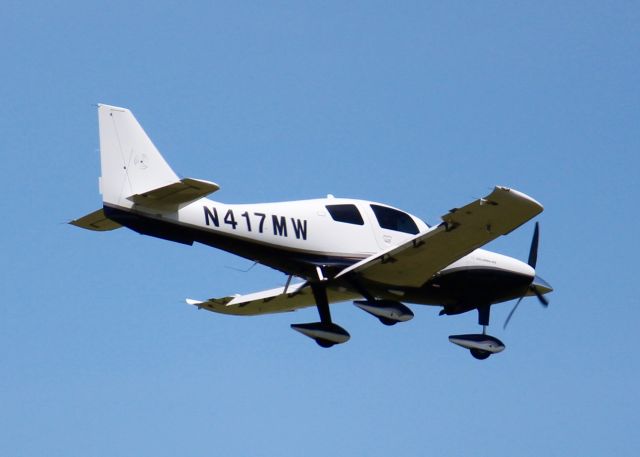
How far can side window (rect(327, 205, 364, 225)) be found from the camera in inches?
1046

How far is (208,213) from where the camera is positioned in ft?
83.3

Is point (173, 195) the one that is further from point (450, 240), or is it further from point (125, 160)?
point (450, 240)

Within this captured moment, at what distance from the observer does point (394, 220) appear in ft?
89.4

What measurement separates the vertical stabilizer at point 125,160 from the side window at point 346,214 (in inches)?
123

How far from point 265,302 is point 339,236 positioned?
3.65m

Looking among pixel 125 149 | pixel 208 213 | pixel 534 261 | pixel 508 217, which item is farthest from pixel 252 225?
pixel 534 261

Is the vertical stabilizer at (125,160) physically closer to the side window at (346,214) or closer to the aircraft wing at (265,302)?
the side window at (346,214)

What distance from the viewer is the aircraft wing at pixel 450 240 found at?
2444cm

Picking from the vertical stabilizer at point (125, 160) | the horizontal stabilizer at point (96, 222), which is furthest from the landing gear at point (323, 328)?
the horizontal stabilizer at point (96, 222)

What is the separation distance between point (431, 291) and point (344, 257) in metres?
2.32

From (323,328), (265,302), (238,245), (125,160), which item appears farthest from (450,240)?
(125,160)

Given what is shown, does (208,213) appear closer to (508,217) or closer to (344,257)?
(344,257)

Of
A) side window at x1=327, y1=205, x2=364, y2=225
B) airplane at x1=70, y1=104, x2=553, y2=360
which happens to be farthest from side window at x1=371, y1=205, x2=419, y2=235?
side window at x1=327, y1=205, x2=364, y2=225

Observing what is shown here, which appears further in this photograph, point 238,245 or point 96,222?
point 238,245
